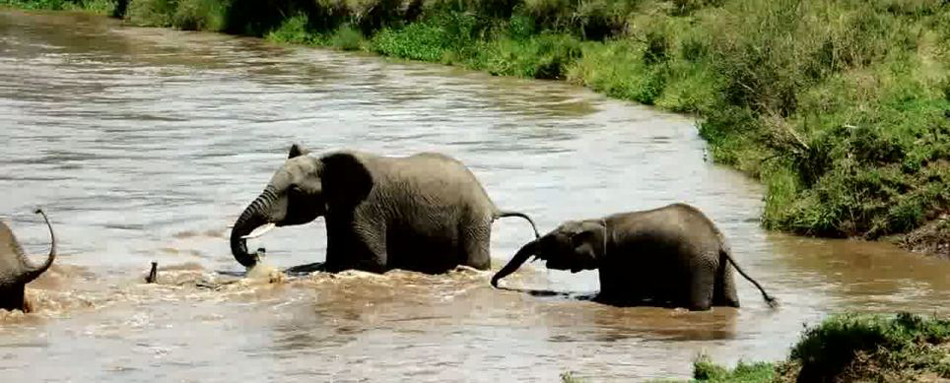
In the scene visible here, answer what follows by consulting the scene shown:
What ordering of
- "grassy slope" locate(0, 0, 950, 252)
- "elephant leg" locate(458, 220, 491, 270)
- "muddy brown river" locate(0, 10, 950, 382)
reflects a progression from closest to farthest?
"muddy brown river" locate(0, 10, 950, 382)
"elephant leg" locate(458, 220, 491, 270)
"grassy slope" locate(0, 0, 950, 252)

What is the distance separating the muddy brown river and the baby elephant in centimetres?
23

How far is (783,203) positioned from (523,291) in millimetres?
4820

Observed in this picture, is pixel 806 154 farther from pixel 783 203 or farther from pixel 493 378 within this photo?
pixel 493 378

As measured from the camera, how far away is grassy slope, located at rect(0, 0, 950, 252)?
63.0 feet

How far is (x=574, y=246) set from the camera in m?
15.1

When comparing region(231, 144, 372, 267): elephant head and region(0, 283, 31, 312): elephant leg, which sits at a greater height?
region(231, 144, 372, 267): elephant head

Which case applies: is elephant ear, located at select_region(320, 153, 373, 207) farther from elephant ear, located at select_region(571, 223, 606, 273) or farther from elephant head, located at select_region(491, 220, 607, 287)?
elephant ear, located at select_region(571, 223, 606, 273)

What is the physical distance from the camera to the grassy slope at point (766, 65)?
19.2 m

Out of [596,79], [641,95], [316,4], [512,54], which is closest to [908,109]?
[641,95]

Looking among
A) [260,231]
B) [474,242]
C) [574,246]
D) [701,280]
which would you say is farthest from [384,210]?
[701,280]

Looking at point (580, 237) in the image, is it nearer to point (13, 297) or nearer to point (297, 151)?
point (297, 151)

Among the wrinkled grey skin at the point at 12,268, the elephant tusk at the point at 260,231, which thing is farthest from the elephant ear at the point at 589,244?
the wrinkled grey skin at the point at 12,268

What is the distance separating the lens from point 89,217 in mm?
19953

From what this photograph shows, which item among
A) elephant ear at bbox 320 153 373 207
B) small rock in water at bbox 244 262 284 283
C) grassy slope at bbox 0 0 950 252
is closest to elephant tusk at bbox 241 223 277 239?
small rock in water at bbox 244 262 284 283
